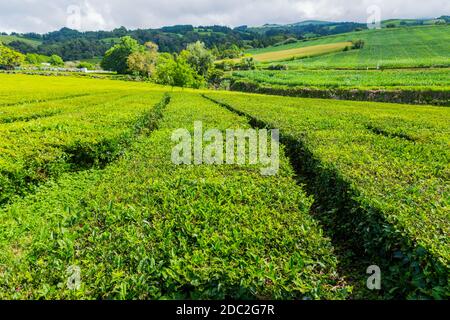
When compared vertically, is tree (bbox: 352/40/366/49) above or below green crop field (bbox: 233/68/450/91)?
above

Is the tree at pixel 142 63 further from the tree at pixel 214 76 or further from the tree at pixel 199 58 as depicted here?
the tree at pixel 214 76

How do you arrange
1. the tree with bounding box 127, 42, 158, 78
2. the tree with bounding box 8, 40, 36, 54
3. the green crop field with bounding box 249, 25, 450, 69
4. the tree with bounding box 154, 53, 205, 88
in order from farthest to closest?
the tree with bounding box 8, 40, 36, 54, the tree with bounding box 127, 42, 158, 78, the green crop field with bounding box 249, 25, 450, 69, the tree with bounding box 154, 53, 205, 88

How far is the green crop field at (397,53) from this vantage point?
68312 millimetres

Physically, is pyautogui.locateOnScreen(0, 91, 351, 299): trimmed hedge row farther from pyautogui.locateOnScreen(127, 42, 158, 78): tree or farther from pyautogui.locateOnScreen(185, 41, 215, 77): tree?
pyautogui.locateOnScreen(127, 42, 158, 78): tree

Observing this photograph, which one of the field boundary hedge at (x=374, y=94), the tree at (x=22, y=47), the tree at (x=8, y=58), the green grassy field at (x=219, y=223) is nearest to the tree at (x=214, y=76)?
the field boundary hedge at (x=374, y=94)

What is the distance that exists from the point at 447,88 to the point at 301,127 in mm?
36653

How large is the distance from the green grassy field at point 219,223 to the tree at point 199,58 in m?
78.9

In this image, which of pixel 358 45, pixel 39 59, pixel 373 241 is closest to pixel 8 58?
pixel 39 59

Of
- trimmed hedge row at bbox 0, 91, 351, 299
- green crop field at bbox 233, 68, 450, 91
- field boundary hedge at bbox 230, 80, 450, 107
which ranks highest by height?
green crop field at bbox 233, 68, 450, 91

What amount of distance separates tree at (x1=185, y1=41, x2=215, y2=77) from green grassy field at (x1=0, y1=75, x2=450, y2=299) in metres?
78.9

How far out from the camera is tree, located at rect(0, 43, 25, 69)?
97.8 m

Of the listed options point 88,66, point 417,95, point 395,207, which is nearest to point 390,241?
point 395,207

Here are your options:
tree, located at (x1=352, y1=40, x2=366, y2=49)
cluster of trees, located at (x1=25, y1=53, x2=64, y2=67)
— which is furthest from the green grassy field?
cluster of trees, located at (x1=25, y1=53, x2=64, y2=67)
